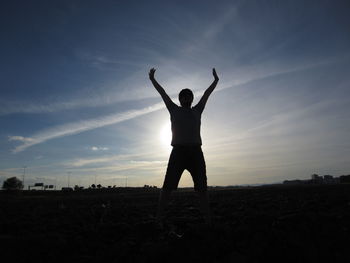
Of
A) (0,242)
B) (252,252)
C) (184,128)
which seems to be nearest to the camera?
(252,252)

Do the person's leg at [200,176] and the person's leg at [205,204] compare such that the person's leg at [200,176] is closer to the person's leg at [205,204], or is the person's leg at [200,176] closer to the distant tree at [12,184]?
the person's leg at [205,204]

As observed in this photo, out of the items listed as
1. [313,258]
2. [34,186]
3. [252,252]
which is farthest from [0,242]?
[34,186]

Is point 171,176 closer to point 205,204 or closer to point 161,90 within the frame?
point 205,204

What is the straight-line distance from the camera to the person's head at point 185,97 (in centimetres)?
514

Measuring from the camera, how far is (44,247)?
3691 millimetres

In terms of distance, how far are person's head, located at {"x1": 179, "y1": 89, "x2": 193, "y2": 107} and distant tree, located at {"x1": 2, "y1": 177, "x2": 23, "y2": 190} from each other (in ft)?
293

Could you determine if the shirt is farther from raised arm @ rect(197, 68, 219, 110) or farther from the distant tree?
the distant tree

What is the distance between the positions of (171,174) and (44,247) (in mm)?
2247

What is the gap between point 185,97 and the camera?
5.14 m

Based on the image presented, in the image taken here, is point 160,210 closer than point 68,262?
No

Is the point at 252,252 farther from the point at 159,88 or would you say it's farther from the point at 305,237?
the point at 159,88

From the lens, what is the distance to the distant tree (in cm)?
7953

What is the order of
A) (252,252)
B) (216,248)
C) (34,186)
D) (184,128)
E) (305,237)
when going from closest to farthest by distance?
(252,252)
(216,248)
(305,237)
(184,128)
(34,186)

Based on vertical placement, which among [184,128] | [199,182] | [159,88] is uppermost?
[159,88]
